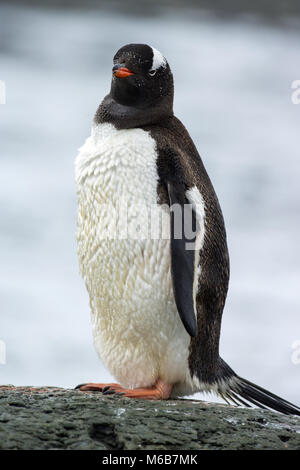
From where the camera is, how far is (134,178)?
2398mm

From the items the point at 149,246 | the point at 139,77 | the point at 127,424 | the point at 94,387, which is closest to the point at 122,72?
the point at 139,77

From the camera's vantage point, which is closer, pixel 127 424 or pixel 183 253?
pixel 127 424

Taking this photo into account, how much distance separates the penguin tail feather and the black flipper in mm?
405

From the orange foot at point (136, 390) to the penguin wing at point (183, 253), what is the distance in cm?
25

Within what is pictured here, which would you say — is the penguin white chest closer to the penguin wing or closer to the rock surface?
the penguin wing

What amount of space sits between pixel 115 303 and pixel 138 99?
70cm

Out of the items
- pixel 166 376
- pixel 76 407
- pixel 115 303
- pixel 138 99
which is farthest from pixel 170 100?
pixel 76 407

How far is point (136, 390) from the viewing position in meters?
2.31

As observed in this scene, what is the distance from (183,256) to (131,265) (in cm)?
18

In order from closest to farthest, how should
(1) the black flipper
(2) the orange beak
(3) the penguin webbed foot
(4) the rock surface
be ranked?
1. (4) the rock surface
2. (1) the black flipper
3. (3) the penguin webbed foot
4. (2) the orange beak

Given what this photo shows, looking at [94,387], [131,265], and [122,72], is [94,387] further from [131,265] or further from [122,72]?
[122,72]

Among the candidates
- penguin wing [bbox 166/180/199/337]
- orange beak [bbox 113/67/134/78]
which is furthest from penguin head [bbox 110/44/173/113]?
penguin wing [bbox 166/180/199/337]

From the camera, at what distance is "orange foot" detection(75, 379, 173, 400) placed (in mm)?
2262
